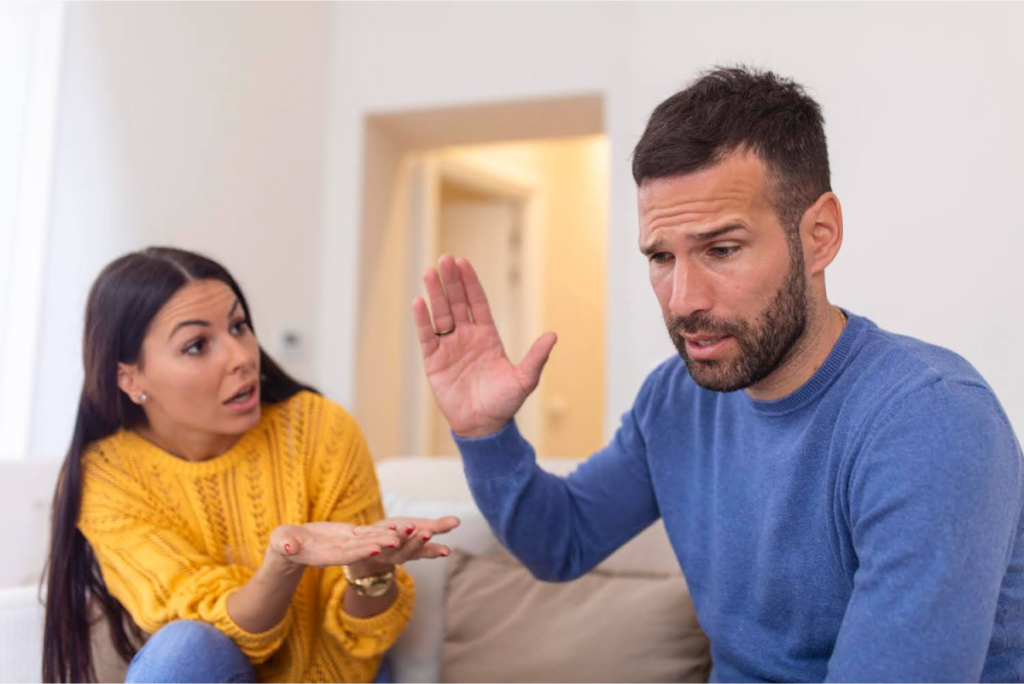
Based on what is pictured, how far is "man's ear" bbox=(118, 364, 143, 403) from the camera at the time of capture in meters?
1.62

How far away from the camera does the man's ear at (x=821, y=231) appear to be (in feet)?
3.82

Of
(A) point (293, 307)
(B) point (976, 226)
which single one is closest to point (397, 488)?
(B) point (976, 226)

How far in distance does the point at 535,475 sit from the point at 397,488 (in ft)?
2.28

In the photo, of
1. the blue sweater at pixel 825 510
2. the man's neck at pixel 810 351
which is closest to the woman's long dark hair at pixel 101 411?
the blue sweater at pixel 825 510

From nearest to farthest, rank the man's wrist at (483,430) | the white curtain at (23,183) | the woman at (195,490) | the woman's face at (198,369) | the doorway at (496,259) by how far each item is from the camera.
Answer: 1. the man's wrist at (483,430)
2. the woman at (195,490)
3. the woman's face at (198,369)
4. the white curtain at (23,183)
5. the doorway at (496,259)

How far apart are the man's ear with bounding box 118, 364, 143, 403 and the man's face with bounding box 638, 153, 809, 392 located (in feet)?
3.08

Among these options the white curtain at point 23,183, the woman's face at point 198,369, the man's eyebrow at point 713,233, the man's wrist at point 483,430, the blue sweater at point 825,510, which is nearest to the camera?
the blue sweater at point 825,510

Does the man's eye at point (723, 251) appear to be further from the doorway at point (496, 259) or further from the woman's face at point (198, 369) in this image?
the doorway at point (496, 259)

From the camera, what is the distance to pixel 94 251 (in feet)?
9.48

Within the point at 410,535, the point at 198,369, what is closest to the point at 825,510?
the point at 410,535

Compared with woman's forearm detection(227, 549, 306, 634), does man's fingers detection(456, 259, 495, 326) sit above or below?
above

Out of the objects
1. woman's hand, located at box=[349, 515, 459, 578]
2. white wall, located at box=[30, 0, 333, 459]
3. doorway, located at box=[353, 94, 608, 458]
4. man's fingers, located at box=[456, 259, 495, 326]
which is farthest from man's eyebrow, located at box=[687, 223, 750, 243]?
doorway, located at box=[353, 94, 608, 458]

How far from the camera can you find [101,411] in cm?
162

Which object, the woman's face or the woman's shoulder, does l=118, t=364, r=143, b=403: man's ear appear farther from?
the woman's shoulder
